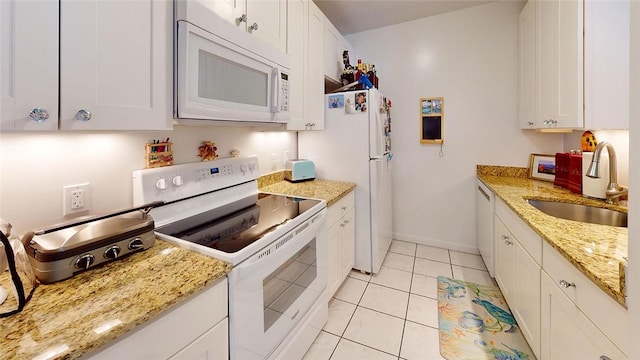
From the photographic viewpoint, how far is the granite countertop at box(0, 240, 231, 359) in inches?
21.9

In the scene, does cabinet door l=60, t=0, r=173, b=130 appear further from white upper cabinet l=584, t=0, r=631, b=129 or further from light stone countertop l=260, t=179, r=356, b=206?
white upper cabinet l=584, t=0, r=631, b=129

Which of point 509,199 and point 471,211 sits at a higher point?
point 509,199

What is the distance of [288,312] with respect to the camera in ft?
4.28

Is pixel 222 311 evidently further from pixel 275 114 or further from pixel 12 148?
pixel 275 114

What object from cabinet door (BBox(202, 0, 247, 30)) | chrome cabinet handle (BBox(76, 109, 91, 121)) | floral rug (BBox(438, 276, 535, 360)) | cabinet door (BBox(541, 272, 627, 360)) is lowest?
floral rug (BBox(438, 276, 535, 360))

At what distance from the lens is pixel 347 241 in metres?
2.18

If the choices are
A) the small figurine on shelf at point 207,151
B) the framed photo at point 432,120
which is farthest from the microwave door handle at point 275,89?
the framed photo at point 432,120

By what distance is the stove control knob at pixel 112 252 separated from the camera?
2.81 feet

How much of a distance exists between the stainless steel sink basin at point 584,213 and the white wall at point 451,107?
0.95 metres

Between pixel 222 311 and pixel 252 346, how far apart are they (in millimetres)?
244

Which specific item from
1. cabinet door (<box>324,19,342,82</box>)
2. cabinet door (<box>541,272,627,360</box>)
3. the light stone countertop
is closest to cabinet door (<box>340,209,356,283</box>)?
the light stone countertop

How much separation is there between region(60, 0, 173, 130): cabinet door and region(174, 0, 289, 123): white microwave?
0.05m

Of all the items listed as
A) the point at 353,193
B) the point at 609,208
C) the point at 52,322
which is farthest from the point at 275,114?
the point at 609,208

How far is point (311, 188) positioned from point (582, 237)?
1.53m
